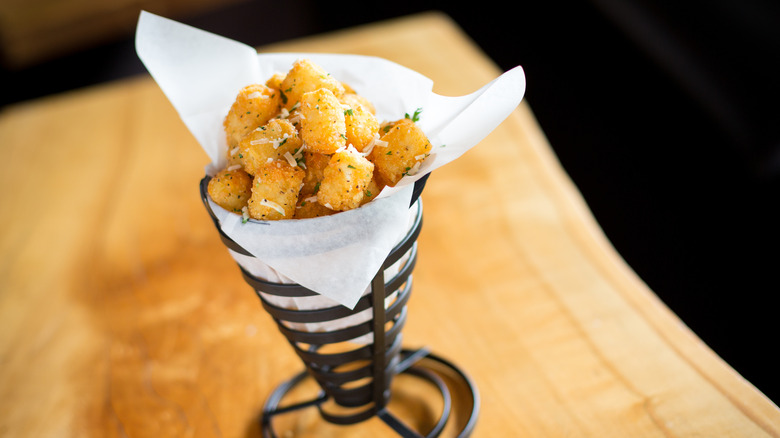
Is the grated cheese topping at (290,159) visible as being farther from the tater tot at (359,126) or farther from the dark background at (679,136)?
the dark background at (679,136)

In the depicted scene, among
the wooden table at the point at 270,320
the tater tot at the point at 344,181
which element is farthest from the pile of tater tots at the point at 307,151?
the wooden table at the point at 270,320

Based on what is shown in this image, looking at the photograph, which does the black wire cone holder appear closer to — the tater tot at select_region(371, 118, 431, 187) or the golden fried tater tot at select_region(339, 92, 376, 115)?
the tater tot at select_region(371, 118, 431, 187)

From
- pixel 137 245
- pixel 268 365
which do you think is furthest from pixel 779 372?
pixel 137 245

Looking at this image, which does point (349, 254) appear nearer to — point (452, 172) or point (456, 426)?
point (456, 426)

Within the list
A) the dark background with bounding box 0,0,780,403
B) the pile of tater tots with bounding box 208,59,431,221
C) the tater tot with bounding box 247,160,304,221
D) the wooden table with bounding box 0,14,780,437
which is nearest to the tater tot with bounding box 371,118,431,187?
the pile of tater tots with bounding box 208,59,431,221

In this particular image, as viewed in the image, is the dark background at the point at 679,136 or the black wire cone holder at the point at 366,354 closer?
the black wire cone holder at the point at 366,354

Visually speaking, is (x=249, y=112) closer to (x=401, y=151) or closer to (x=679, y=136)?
(x=401, y=151)

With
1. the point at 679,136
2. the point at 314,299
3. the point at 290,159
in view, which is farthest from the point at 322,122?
the point at 679,136
